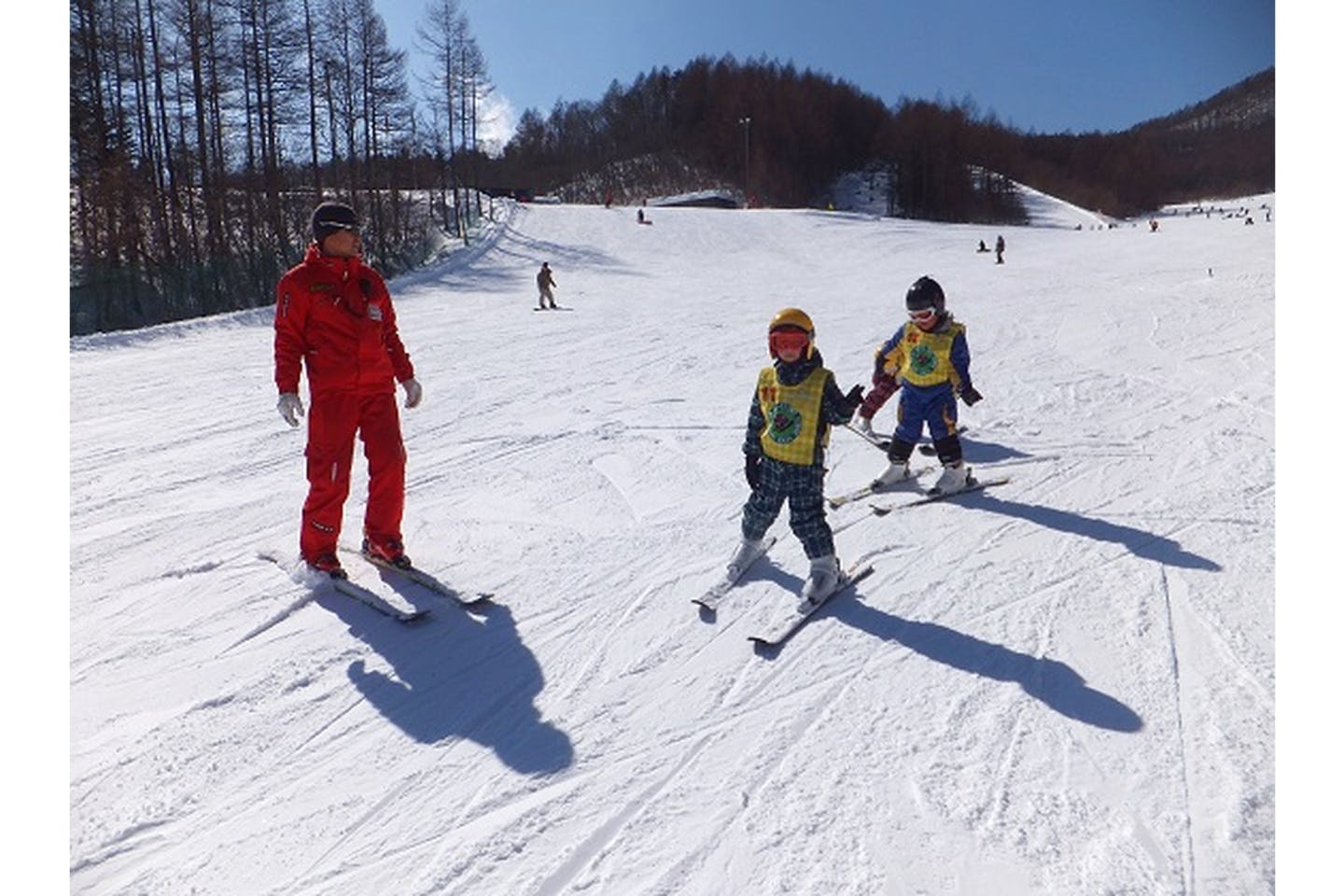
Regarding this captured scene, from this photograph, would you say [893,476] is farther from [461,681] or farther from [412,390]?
[461,681]

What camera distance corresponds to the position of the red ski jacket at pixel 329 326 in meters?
3.66

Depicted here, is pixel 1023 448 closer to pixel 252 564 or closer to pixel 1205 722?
pixel 1205 722

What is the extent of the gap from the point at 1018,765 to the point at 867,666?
73 cm

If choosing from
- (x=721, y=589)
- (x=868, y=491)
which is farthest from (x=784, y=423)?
(x=868, y=491)

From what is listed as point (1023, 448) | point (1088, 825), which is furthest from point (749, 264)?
point (1088, 825)

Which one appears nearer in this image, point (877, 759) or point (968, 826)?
point (968, 826)

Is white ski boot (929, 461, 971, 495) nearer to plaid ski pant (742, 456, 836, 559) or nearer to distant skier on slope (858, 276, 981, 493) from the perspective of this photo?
distant skier on slope (858, 276, 981, 493)

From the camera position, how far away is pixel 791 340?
3.51m

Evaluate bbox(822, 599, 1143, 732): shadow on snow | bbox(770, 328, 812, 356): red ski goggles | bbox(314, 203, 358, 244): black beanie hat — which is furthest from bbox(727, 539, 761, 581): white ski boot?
bbox(314, 203, 358, 244): black beanie hat

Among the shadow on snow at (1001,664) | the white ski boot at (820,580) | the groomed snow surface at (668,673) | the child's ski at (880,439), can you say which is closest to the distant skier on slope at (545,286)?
the groomed snow surface at (668,673)

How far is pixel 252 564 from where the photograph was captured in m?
4.24

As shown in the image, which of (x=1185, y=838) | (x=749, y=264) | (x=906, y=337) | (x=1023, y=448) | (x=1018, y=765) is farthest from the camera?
(x=749, y=264)

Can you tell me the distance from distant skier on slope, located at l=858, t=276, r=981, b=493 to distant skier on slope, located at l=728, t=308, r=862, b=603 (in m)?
1.69

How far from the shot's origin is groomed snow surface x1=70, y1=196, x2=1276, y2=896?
2.22 meters
